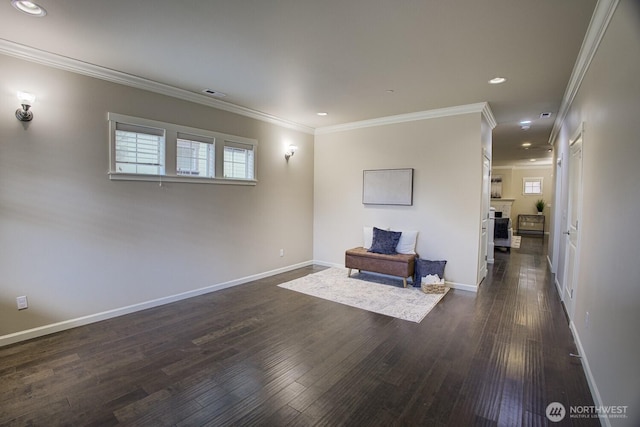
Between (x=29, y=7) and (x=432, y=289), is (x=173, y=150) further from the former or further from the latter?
(x=432, y=289)

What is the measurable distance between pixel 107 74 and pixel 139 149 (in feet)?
2.76

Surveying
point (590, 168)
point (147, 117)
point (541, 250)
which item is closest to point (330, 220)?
point (147, 117)

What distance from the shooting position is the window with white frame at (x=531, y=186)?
12.6 meters

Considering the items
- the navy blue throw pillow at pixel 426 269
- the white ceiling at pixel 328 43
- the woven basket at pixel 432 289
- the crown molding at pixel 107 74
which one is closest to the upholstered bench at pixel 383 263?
the navy blue throw pillow at pixel 426 269

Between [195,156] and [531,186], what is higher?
[531,186]

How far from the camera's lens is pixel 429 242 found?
504 cm

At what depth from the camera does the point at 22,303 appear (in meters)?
2.96

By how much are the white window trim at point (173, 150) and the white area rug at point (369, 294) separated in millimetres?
1946

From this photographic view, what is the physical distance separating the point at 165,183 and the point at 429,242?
4047 millimetres

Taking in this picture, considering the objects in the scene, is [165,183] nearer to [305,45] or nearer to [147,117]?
[147,117]

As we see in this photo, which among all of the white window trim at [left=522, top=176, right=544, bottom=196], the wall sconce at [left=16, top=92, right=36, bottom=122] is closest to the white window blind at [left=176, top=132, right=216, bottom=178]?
the wall sconce at [left=16, top=92, right=36, bottom=122]

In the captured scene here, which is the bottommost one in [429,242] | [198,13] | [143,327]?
[143,327]

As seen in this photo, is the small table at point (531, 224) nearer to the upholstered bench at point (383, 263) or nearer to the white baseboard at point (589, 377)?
the upholstered bench at point (383, 263)

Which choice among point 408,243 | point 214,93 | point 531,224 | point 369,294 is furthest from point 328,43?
point 531,224
